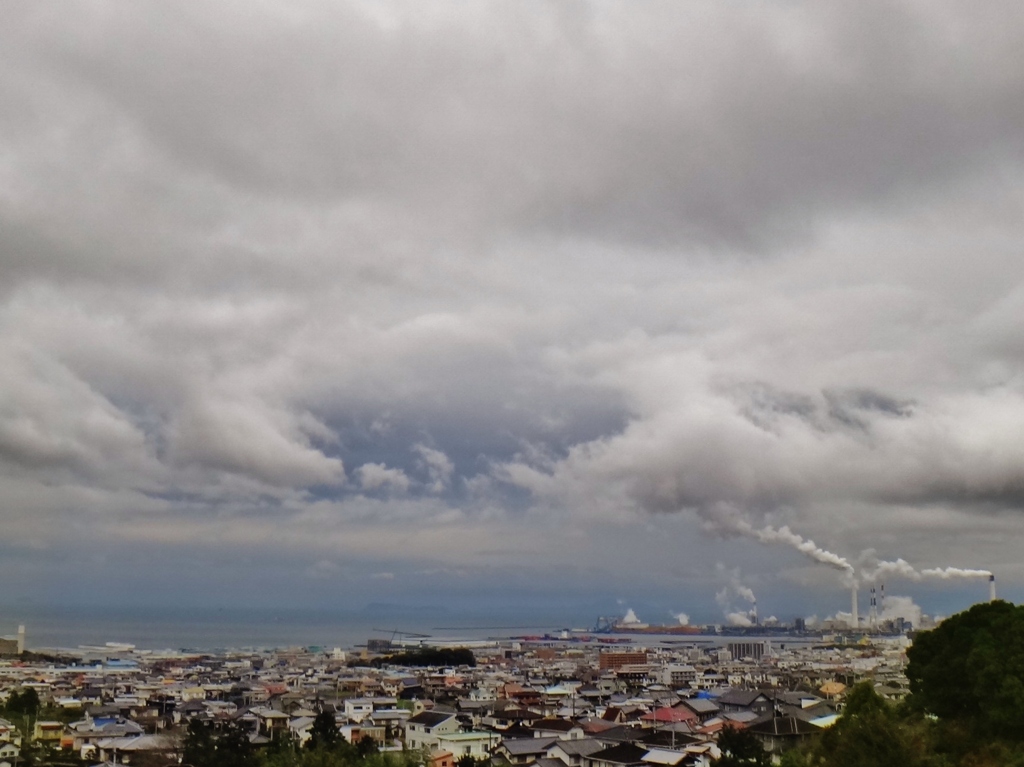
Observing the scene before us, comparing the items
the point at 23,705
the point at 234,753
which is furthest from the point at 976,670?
the point at 23,705

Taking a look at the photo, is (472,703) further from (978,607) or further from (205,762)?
(978,607)

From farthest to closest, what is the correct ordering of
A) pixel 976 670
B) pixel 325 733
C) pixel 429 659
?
pixel 429 659, pixel 325 733, pixel 976 670

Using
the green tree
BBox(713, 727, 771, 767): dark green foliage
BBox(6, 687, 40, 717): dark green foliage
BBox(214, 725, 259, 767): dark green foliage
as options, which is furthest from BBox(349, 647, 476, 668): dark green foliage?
BBox(713, 727, 771, 767): dark green foliage

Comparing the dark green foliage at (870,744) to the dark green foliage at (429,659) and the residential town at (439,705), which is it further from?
the dark green foliage at (429,659)

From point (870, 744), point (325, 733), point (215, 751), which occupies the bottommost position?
point (325, 733)

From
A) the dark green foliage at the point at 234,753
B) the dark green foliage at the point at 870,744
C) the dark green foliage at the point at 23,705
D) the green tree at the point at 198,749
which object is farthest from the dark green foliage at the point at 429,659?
the dark green foliage at the point at 870,744

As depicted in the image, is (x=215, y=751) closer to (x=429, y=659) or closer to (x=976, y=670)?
(x=976, y=670)
